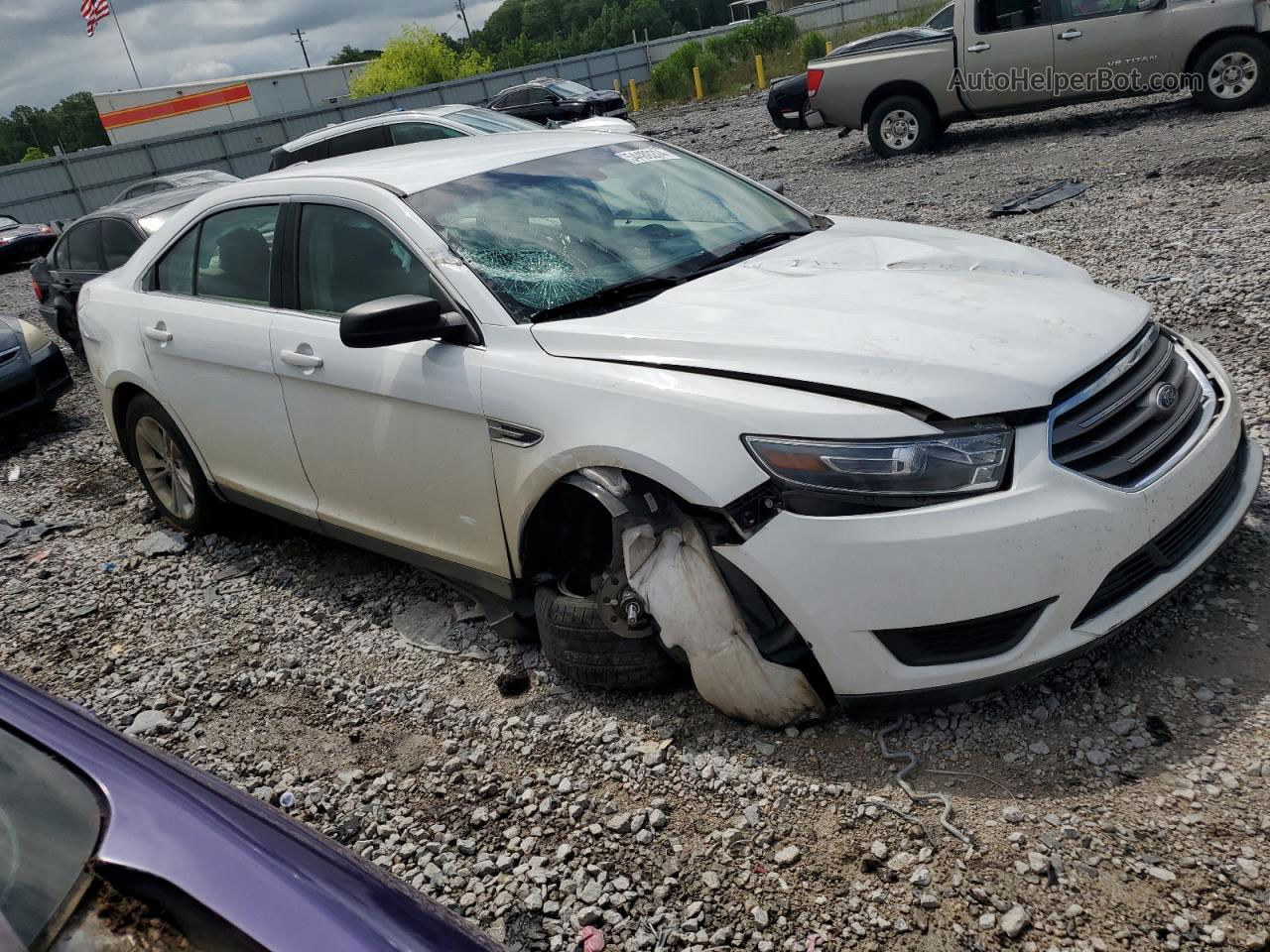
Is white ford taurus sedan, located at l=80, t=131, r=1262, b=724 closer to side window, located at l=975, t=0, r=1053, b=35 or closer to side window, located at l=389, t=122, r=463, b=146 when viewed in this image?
side window, located at l=389, t=122, r=463, b=146

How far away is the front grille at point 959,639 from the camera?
8.43 ft

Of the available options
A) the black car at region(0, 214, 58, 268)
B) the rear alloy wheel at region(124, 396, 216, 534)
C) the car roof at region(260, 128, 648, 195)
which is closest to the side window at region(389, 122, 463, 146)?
the rear alloy wheel at region(124, 396, 216, 534)

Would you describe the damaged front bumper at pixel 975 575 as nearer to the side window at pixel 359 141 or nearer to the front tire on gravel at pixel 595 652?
the front tire on gravel at pixel 595 652

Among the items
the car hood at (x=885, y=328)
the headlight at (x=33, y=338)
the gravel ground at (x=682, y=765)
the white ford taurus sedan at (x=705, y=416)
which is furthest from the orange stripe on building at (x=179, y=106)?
the car hood at (x=885, y=328)

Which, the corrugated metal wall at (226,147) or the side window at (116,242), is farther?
the corrugated metal wall at (226,147)

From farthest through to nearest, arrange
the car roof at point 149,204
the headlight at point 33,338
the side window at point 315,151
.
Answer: the side window at point 315,151
the car roof at point 149,204
the headlight at point 33,338

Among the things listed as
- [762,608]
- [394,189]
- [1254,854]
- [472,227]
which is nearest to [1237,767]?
[1254,854]

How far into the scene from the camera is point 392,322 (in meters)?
3.08

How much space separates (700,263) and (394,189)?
1118 mm

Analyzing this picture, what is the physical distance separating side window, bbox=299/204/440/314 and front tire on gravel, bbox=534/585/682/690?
114cm

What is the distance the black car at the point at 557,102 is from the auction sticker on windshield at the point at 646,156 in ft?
53.8

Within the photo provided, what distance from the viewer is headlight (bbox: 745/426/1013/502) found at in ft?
8.26

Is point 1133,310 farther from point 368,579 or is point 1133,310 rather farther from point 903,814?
point 368,579

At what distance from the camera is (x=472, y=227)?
346 centimetres
